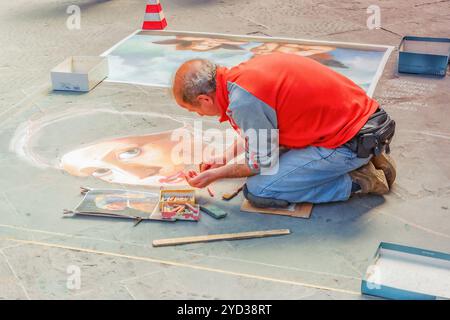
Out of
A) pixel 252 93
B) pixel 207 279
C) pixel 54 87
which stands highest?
pixel 252 93

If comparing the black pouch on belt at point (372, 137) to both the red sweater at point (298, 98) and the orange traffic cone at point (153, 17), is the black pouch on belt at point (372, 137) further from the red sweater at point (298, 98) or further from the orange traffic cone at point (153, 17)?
the orange traffic cone at point (153, 17)

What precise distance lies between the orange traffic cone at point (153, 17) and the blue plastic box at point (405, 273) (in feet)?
13.1

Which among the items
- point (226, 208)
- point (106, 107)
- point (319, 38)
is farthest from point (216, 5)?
point (226, 208)

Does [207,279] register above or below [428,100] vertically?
below

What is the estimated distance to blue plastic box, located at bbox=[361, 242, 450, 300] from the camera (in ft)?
8.98

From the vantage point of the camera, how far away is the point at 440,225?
3.27 metres

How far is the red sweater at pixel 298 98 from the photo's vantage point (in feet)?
10.4

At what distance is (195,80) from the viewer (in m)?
3.13

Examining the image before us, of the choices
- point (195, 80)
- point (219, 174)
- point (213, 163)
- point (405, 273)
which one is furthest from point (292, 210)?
point (195, 80)

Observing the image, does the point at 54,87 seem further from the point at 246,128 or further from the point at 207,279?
the point at 207,279

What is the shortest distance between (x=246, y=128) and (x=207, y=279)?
2.56ft

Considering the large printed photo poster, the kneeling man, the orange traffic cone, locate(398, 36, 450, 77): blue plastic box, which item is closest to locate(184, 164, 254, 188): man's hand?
the kneeling man

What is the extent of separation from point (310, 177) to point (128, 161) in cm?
118

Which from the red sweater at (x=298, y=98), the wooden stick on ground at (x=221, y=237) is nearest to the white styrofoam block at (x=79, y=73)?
the red sweater at (x=298, y=98)
